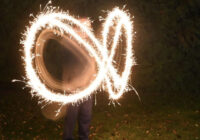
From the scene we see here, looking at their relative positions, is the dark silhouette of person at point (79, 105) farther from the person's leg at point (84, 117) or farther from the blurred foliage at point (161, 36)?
the blurred foliage at point (161, 36)

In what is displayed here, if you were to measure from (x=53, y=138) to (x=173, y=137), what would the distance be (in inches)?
→ 95.8

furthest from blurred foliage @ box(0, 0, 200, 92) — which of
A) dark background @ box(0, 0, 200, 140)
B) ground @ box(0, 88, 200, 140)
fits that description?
ground @ box(0, 88, 200, 140)

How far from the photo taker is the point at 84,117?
5.39 m

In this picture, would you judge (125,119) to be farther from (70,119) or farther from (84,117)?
(70,119)

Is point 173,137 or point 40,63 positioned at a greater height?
point 40,63

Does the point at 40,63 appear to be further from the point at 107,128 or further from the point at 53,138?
the point at 107,128

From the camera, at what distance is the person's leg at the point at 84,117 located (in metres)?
5.33

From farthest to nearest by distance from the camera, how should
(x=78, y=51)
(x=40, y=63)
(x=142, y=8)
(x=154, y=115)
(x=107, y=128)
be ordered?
(x=142, y=8)
(x=154, y=115)
(x=107, y=128)
(x=40, y=63)
(x=78, y=51)

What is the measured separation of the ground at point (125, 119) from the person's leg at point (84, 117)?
91 cm

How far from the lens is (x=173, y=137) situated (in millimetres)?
6465

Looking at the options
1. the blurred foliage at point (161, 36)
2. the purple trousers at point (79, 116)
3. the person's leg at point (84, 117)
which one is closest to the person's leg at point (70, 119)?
the purple trousers at point (79, 116)

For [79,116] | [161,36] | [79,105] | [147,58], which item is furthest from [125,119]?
[161,36]

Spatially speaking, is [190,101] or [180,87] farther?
[180,87]

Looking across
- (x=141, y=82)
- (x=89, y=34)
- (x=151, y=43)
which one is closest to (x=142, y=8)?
(x=151, y=43)
